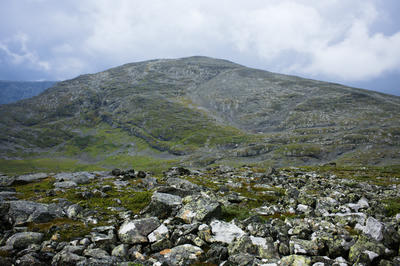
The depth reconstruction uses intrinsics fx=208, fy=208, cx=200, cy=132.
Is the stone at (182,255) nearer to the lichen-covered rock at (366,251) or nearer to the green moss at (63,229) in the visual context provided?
the green moss at (63,229)

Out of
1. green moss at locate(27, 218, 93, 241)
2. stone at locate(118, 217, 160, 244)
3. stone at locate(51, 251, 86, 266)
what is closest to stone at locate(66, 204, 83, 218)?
green moss at locate(27, 218, 93, 241)

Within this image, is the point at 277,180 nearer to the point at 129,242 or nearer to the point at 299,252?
the point at 299,252

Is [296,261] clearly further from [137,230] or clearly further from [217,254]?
[137,230]

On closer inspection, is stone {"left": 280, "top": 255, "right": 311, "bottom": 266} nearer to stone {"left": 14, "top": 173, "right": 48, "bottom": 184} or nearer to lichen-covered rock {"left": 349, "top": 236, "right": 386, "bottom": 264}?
lichen-covered rock {"left": 349, "top": 236, "right": 386, "bottom": 264}

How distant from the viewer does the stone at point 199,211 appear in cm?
1412

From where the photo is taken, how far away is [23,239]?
453 inches

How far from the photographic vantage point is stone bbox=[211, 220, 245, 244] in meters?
11.9

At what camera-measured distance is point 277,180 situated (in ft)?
127

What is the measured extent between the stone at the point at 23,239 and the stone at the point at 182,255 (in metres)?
7.30

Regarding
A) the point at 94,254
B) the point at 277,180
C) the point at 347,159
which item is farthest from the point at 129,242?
the point at 347,159

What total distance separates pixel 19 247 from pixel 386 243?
1920 centimetres

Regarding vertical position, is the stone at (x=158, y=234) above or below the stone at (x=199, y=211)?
below

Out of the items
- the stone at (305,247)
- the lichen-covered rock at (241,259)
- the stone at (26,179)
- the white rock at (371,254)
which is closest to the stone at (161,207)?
the lichen-covered rock at (241,259)

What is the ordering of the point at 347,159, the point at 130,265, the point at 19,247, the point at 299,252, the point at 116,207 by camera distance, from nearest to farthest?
the point at 130,265, the point at 299,252, the point at 19,247, the point at 116,207, the point at 347,159
